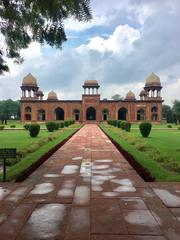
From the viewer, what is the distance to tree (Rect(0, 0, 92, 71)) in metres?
4.23

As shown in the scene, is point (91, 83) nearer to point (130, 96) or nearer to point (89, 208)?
point (130, 96)

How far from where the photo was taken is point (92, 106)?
54844 millimetres

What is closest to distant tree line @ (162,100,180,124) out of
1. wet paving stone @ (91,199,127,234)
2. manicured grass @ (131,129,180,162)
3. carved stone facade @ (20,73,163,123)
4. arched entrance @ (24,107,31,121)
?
carved stone facade @ (20,73,163,123)

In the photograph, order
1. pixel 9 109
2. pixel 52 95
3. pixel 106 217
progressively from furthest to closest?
pixel 9 109 < pixel 52 95 < pixel 106 217

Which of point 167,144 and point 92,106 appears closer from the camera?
point 167,144

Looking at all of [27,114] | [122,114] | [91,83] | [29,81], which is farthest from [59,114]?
[122,114]

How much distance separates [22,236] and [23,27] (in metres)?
3.82

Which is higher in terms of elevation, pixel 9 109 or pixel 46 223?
→ pixel 9 109

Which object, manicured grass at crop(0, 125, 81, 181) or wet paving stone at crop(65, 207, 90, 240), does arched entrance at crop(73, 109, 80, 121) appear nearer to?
manicured grass at crop(0, 125, 81, 181)

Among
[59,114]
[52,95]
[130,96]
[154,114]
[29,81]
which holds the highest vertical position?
[29,81]

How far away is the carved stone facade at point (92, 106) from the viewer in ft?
181

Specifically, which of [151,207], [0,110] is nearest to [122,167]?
[151,207]

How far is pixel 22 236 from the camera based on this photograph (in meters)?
3.27

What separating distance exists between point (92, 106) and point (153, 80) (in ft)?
41.4
